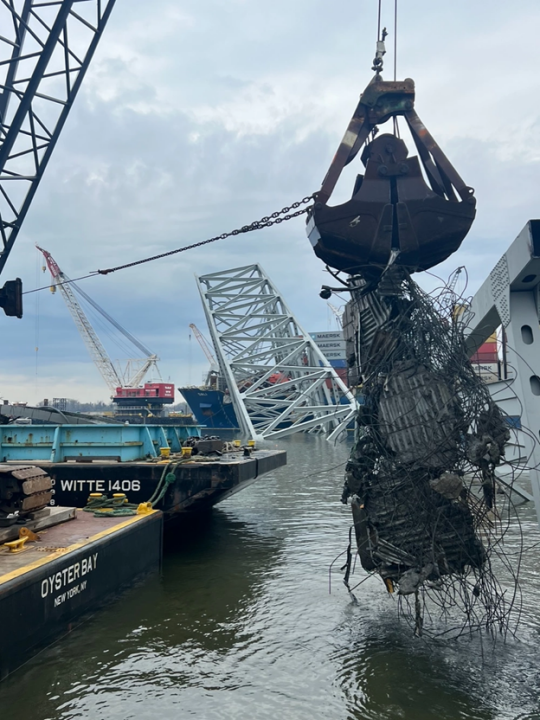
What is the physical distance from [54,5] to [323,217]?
1443 cm

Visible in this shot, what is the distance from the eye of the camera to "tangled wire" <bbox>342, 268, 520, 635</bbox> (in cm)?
611

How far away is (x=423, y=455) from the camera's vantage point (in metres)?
6.29

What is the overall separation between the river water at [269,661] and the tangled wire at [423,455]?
0.58m

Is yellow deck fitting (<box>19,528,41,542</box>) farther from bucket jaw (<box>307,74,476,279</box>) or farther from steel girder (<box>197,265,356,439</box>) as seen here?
steel girder (<box>197,265,356,439</box>)

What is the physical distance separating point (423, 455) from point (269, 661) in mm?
3015

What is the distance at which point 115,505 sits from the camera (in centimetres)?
1024

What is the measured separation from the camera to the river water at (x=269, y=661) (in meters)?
5.63

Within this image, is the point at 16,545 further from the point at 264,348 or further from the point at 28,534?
the point at 264,348

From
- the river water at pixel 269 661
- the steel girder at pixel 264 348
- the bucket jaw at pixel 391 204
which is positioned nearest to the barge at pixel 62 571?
the river water at pixel 269 661

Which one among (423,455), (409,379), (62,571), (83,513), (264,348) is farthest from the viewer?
(264,348)

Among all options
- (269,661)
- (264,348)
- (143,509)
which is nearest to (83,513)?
(143,509)

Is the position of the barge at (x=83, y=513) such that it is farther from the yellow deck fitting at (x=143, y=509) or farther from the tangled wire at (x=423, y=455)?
the tangled wire at (x=423, y=455)

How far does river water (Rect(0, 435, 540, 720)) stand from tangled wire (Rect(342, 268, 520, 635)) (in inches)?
23.0

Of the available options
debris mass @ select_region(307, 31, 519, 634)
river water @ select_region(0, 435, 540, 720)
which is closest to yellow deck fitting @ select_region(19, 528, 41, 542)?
river water @ select_region(0, 435, 540, 720)
